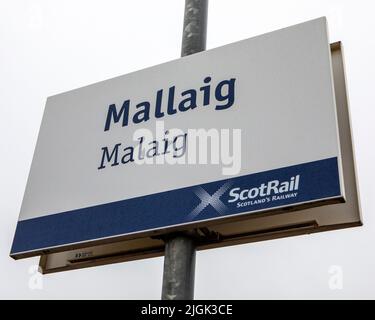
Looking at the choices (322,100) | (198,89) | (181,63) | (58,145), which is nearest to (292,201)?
(322,100)

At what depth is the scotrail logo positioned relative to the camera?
11.8 feet

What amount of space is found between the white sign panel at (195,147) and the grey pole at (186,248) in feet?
0.40

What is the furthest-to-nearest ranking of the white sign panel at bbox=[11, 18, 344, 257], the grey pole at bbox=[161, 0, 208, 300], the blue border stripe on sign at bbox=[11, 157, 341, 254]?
the white sign panel at bbox=[11, 18, 344, 257]
the blue border stripe on sign at bbox=[11, 157, 341, 254]
the grey pole at bbox=[161, 0, 208, 300]

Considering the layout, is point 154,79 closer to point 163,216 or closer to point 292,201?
point 163,216

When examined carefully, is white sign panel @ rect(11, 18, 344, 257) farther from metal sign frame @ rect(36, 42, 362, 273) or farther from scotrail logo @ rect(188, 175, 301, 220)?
metal sign frame @ rect(36, 42, 362, 273)

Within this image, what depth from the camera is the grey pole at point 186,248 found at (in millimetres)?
3283

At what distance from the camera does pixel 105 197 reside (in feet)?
14.2

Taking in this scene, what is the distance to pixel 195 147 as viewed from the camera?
4.21 m

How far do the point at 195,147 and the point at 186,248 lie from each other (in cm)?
83

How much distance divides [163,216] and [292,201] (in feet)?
2.69

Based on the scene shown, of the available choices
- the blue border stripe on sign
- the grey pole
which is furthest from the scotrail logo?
the grey pole

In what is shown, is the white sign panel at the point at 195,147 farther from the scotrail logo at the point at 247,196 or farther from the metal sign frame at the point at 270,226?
the metal sign frame at the point at 270,226

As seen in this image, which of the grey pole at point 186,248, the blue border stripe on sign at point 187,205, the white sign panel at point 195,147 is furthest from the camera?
the white sign panel at point 195,147

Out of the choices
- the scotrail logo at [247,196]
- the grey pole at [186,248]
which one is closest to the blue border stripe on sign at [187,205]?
the scotrail logo at [247,196]
